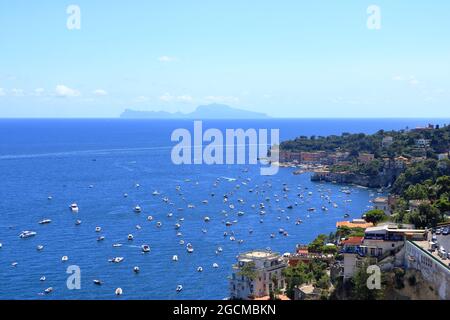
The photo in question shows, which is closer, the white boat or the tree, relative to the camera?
the tree

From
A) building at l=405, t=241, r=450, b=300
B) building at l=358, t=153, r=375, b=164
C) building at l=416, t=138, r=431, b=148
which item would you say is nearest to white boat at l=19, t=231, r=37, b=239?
building at l=405, t=241, r=450, b=300

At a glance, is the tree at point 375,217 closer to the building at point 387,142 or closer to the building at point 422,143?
the building at point 422,143

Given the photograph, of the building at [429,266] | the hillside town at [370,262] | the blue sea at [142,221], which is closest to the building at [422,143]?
the blue sea at [142,221]

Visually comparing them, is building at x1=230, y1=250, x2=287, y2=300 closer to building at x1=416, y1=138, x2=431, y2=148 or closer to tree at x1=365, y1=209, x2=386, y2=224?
tree at x1=365, y1=209, x2=386, y2=224
